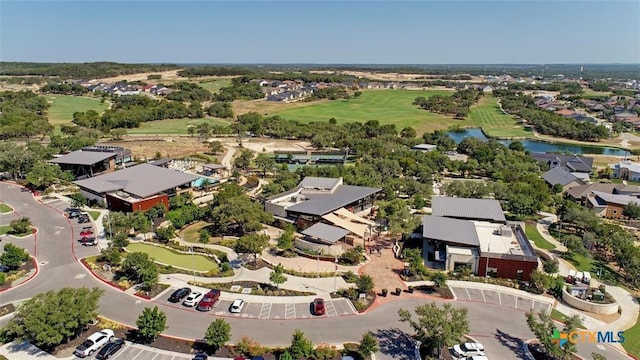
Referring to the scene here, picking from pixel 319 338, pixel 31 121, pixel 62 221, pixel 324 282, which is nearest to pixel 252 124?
pixel 31 121

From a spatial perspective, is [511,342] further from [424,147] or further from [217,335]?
[424,147]

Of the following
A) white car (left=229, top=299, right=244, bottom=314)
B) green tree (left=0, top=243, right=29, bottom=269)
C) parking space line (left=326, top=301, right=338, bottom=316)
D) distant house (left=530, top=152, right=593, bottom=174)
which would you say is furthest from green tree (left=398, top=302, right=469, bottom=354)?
distant house (left=530, top=152, right=593, bottom=174)

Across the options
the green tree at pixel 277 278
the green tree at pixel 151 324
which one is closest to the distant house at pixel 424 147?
the green tree at pixel 277 278

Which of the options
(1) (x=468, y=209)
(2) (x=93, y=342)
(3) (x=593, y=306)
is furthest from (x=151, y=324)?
(1) (x=468, y=209)

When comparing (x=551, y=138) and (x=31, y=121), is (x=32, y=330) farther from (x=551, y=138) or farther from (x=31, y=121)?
(x=551, y=138)

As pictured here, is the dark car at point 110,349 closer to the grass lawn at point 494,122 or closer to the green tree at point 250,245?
the green tree at point 250,245

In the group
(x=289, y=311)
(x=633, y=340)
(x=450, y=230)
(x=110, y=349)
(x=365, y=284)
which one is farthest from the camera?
(x=450, y=230)

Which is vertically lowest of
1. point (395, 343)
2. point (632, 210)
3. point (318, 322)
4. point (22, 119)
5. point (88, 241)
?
point (395, 343)
